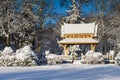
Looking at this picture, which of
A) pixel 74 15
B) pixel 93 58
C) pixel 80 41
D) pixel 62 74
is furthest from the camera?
pixel 74 15

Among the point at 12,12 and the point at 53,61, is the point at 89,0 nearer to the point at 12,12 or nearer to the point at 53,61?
the point at 12,12

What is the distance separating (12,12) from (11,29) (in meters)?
2.53

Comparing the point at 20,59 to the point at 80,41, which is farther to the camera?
the point at 80,41

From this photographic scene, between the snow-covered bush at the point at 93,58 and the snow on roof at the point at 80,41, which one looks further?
the snow on roof at the point at 80,41

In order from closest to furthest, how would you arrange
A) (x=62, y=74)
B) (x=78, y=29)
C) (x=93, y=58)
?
(x=62, y=74)
(x=93, y=58)
(x=78, y=29)


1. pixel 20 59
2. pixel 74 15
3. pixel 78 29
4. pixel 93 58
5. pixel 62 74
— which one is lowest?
pixel 93 58

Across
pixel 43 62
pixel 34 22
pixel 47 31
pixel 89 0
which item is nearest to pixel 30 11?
pixel 34 22

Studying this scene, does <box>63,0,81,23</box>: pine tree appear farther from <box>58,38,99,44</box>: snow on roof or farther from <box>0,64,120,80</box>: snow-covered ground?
<box>0,64,120,80</box>: snow-covered ground

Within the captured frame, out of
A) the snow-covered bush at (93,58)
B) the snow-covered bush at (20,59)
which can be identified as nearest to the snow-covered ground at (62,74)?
the snow-covered bush at (20,59)

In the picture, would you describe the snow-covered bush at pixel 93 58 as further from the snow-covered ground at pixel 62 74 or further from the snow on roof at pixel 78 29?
the snow on roof at pixel 78 29

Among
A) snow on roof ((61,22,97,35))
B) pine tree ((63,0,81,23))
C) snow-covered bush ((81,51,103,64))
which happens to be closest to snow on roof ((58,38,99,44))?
snow on roof ((61,22,97,35))

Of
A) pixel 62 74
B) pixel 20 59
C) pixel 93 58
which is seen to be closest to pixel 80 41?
pixel 93 58

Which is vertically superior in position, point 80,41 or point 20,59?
point 20,59

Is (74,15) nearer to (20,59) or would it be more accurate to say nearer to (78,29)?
(78,29)
